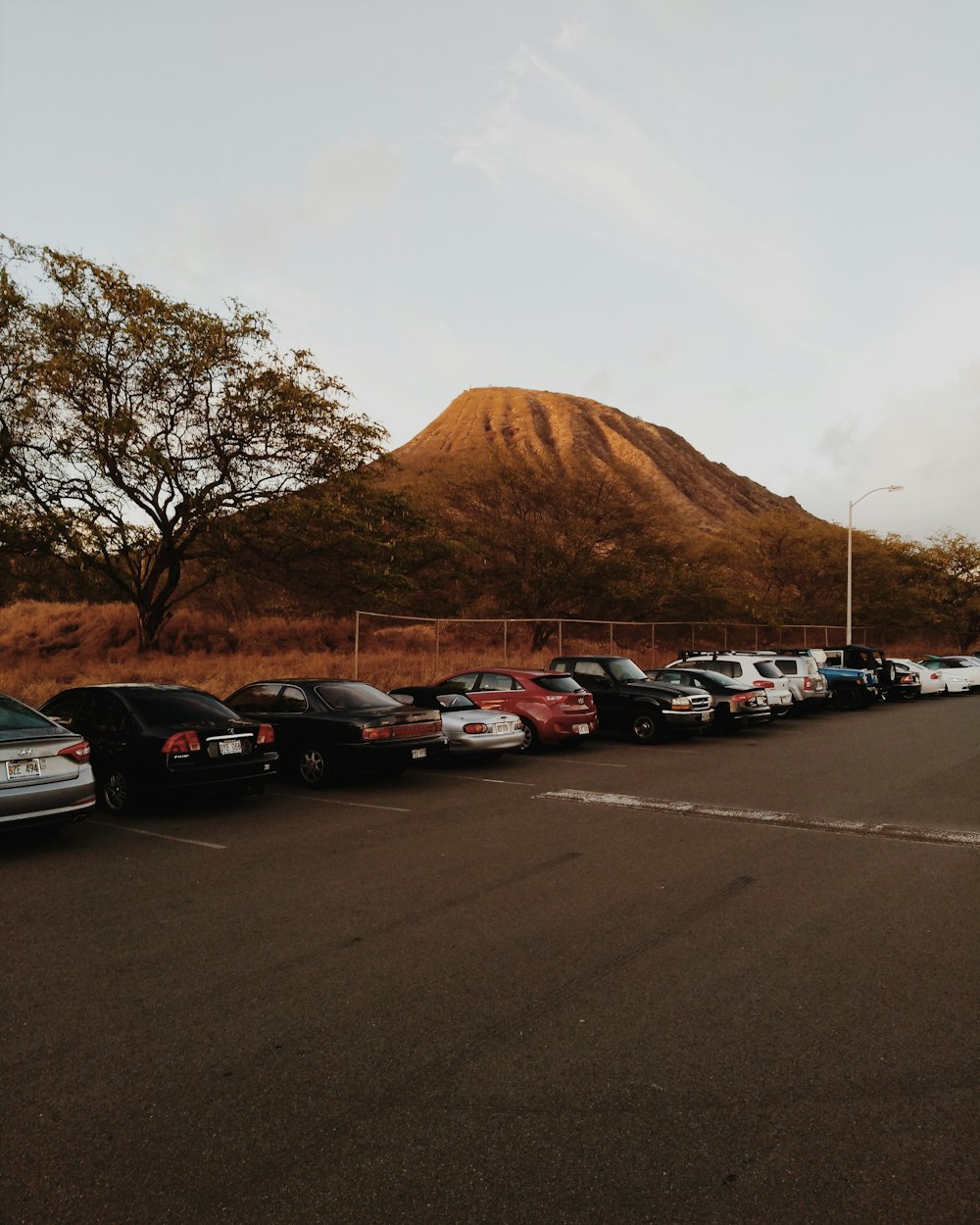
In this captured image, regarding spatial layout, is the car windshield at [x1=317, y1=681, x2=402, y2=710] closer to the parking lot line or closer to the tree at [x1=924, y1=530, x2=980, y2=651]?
the parking lot line

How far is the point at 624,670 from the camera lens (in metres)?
18.0

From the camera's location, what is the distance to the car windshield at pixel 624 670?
17719 millimetres

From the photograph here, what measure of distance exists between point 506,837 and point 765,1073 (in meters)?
4.71

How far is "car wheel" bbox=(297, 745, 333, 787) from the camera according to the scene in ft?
37.2

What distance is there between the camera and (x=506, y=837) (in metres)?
8.19

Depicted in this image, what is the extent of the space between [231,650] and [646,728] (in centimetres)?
1826

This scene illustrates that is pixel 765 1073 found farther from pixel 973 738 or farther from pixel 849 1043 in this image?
pixel 973 738

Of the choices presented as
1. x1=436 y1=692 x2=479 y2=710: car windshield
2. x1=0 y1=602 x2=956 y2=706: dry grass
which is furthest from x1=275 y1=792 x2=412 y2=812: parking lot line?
x1=0 y1=602 x2=956 y2=706: dry grass

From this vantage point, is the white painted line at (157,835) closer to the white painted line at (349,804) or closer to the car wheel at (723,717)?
the white painted line at (349,804)

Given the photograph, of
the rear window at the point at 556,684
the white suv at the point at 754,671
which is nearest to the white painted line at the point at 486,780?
the rear window at the point at 556,684

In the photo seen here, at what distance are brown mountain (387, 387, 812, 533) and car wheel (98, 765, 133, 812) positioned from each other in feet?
393

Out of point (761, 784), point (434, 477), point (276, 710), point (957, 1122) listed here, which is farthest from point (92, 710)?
point (434, 477)

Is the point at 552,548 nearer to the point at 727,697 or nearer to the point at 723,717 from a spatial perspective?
the point at 727,697

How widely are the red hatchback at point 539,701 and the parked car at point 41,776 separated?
7732mm
